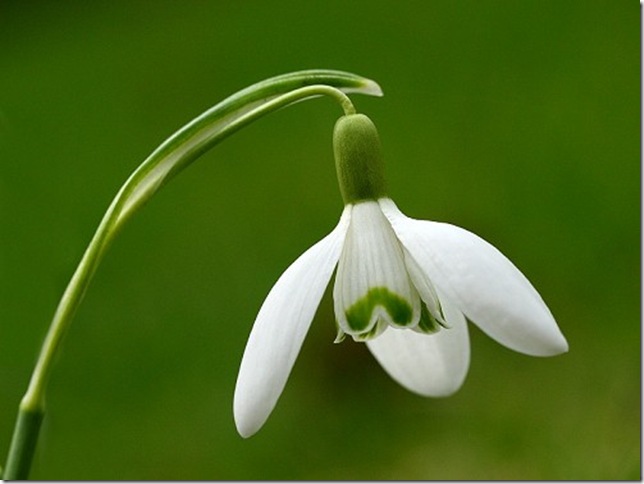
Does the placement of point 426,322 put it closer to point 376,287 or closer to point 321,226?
point 376,287

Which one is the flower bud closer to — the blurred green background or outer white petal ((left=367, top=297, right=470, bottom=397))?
outer white petal ((left=367, top=297, right=470, bottom=397))

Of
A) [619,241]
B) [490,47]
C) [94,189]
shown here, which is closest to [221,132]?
[619,241]

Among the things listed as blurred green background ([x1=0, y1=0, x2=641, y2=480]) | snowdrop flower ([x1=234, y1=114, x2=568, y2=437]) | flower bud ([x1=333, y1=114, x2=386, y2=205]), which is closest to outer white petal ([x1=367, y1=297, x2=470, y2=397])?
snowdrop flower ([x1=234, y1=114, x2=568, y2=437])

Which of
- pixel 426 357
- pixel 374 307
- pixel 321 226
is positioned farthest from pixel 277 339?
pixel 321 226

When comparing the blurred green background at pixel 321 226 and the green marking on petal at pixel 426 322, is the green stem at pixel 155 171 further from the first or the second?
the blurred green background at pixel 321 226

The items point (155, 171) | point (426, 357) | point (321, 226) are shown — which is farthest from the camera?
point (321, 226)

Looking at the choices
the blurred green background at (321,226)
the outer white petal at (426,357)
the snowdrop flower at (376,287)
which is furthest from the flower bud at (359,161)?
the blurred green background at (321,226)
